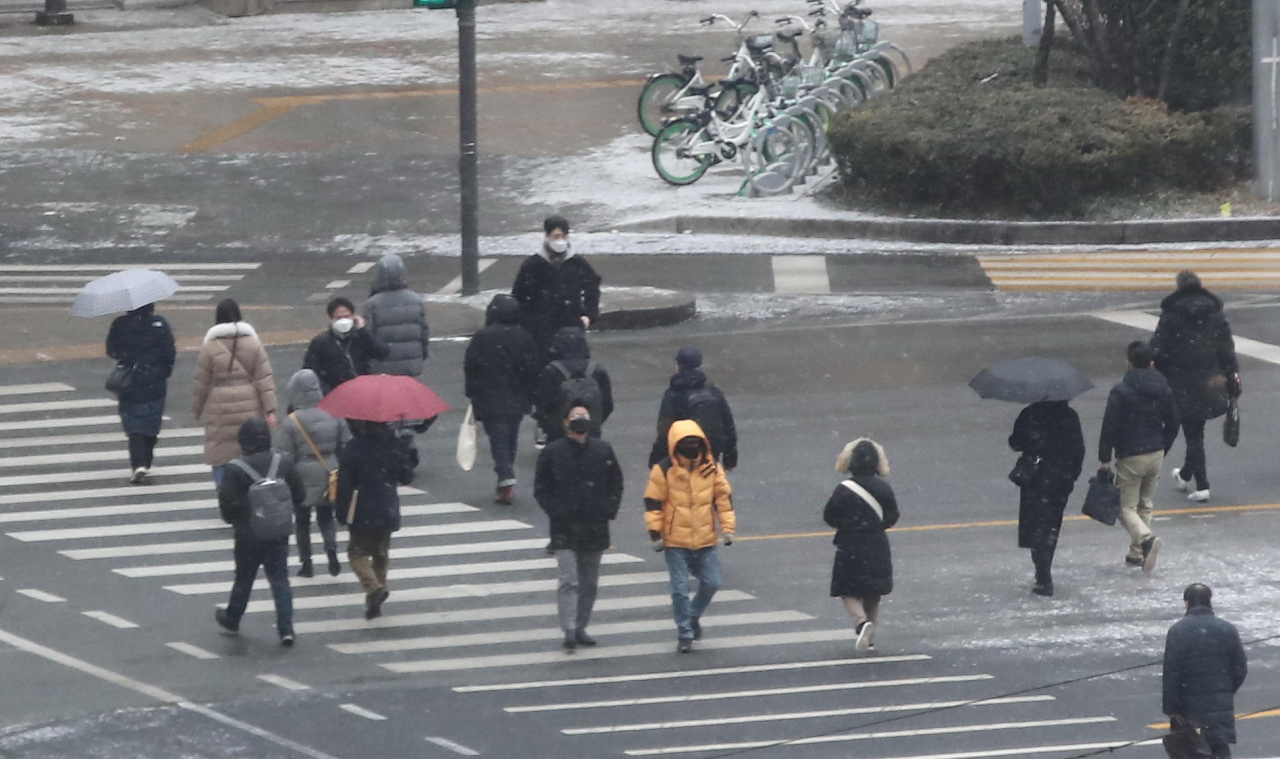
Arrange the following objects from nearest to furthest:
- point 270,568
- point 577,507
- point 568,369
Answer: point 577,507 < point 270,568 < point 568,369

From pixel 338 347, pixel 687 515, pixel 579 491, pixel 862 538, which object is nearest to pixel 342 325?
pixel 338 347

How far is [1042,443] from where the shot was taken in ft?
36.8

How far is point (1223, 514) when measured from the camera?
12547 millimetres

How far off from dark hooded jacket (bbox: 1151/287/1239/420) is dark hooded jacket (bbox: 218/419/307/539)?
5.61m

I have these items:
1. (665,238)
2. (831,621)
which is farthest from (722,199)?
(831,621)

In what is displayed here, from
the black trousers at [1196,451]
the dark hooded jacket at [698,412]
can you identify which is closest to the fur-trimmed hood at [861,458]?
the dark hooded jacket at [698,412]

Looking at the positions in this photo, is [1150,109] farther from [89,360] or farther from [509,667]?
[509,667]

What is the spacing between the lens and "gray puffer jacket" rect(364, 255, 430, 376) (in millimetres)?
13594

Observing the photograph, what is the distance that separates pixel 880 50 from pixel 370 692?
2039 cm

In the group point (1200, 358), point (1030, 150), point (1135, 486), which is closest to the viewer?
point (1135, 486)

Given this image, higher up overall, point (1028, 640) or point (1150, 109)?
point (1150, 109)

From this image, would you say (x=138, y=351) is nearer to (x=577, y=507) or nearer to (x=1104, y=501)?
(x=577, y=507)

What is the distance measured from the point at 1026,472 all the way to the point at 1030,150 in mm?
11599

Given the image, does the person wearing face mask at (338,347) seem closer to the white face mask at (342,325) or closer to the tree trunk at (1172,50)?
the white face mask at (342,325)
